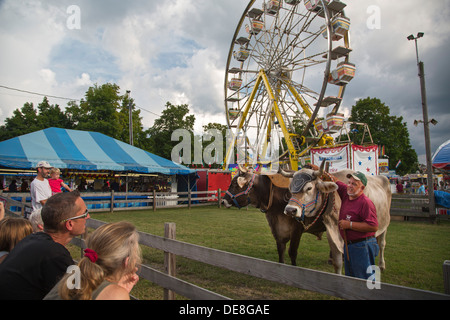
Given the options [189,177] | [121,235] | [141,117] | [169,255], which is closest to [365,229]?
[169,255]

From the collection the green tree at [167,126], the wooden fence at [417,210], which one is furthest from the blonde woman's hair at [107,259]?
the green tree at [167,126]

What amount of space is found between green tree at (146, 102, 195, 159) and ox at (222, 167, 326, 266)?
31.4 metres

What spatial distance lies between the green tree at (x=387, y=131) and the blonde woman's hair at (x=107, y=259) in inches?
1462

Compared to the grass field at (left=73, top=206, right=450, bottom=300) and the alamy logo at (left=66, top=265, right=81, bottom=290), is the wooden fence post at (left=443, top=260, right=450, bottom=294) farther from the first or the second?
the grass field at (left=73, top=206, right=450, bottom=300)

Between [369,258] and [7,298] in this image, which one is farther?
[369,258]

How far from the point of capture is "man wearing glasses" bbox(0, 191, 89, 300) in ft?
6.29

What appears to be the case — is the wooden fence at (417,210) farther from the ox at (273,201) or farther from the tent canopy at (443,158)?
the ox at (273,201)

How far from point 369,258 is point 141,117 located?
37.0 metres

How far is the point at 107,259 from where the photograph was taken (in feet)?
5.34

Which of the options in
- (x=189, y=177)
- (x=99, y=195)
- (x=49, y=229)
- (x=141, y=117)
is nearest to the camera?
(x=49, y=229)

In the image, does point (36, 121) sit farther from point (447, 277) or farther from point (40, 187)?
point (447, 277)

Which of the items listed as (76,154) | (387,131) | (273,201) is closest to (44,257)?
(273,201)

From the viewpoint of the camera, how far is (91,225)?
460 cm

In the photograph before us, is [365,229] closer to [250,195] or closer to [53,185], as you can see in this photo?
[250,195]
